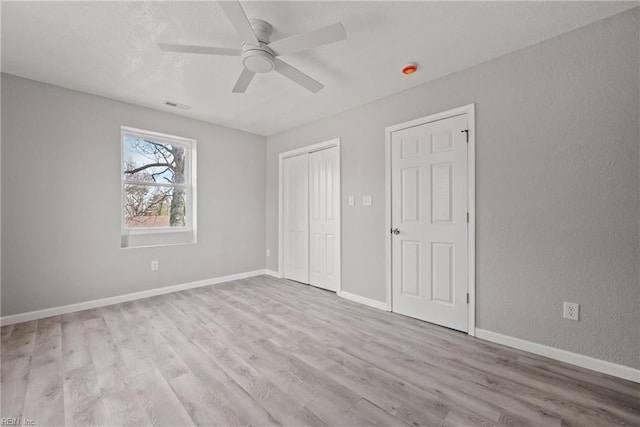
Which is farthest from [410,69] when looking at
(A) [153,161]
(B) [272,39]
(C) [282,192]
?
(A) [153,161]

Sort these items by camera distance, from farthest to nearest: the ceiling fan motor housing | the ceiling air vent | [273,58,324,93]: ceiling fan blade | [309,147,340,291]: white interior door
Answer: [309,147,340,291]: white interior door, the ceiling air vent, [273,58,324,93]: ceiling fan blade, the ceiling fan motor housing

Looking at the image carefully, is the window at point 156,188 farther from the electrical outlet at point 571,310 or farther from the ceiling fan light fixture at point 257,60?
the electrical outlet at point 571,310

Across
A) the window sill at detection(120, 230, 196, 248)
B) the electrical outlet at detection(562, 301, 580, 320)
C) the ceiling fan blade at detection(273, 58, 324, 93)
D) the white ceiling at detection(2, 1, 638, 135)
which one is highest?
the white ceiling at detection(2, 1, 638, 135)

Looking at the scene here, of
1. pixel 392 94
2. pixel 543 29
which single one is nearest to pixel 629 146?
pixel 543 29

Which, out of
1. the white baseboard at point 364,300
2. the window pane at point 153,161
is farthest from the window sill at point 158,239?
the white baseboard at point 364,300

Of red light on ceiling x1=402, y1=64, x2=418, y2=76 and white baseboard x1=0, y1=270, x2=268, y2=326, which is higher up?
red light on ceiling x1=402, y1=64, x2=418, y2=76

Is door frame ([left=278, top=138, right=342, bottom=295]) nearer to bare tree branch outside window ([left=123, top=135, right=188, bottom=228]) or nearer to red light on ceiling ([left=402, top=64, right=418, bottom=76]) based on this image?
red light on ceiling ([left=402, top=64, right=418, bottom=76])

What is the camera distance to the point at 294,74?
2279 millimetres

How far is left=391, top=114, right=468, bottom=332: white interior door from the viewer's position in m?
2.61

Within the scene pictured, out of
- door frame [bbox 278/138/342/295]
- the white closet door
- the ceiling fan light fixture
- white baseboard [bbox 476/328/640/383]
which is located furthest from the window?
white baseboard [bbox 476/328/640/383]

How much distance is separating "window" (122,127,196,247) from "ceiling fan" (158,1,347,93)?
216 centimetres

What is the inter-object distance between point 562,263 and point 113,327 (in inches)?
159

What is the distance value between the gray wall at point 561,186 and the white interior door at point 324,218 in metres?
1.56

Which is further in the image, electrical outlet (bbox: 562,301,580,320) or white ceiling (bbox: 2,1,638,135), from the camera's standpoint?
electrical outlet (bbox: 562,301,580,320)
